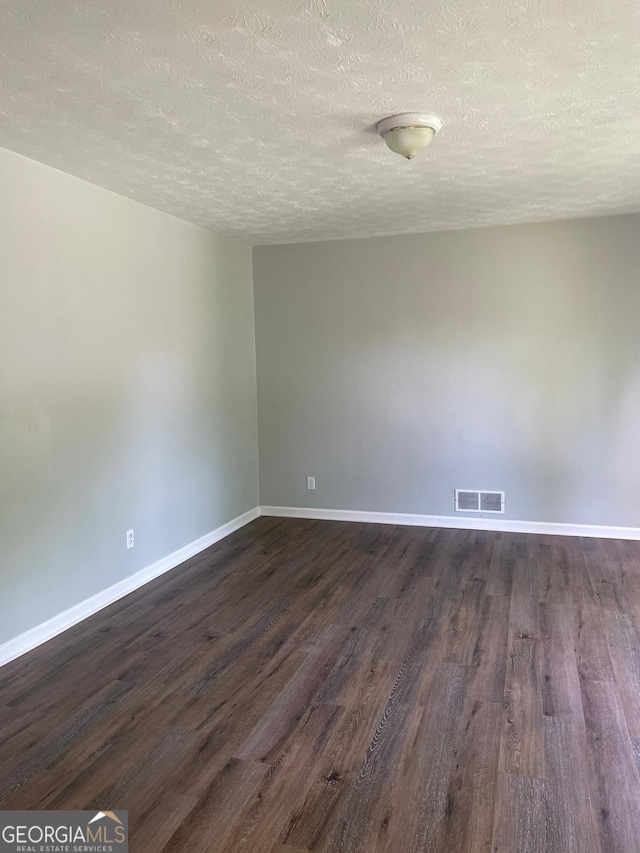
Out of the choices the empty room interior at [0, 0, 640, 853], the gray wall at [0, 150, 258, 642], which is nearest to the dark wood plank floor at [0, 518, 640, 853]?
the empty room interior at [0, 0, 640, 853]

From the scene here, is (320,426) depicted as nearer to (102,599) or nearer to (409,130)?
(102,599)

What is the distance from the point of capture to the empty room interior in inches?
74.0

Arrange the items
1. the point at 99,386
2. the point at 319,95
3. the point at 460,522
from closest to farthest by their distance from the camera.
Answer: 1. the point at 319,95
2. the point at 99,386
3. the point at 460,522

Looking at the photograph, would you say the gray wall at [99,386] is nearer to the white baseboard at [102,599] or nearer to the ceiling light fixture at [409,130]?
the white baseboard at [102,599]

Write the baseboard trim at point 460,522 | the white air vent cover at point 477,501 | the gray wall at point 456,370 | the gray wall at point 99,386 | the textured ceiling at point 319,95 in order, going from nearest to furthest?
the textured ceiling at point 319,95 < the gray wall at point 99,386 < the gray wall at point 456,370 < the baseboard trim at point 460,522 < the white air vent cover at point 477,501

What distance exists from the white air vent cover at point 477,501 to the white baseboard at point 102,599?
191cm

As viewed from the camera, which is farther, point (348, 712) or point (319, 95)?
point (348, 712)

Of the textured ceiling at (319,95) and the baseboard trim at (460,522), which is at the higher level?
the textured ceiling at (319,95)

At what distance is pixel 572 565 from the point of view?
13.3 feet

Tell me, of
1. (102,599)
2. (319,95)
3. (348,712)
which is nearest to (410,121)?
(319,95)

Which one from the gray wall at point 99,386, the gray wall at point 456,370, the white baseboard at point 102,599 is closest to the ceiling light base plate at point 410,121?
the gray wall at point 99,386

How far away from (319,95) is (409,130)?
0.45 meters

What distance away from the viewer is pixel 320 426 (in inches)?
207

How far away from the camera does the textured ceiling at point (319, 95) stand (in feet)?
5.68
